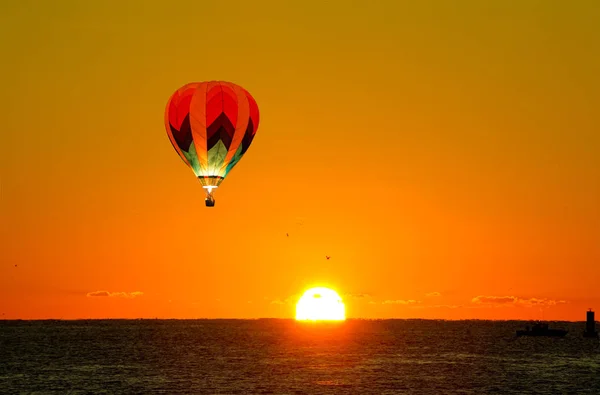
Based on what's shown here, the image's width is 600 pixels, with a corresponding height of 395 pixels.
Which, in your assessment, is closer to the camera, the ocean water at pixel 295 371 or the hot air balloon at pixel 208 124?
the hot air balloon at pixel 208 124

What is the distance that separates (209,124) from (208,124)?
0.08 m

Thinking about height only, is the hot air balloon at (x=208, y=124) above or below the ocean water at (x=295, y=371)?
above

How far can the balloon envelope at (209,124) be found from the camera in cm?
7712

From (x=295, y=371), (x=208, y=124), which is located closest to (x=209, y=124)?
(x=208, y=124)

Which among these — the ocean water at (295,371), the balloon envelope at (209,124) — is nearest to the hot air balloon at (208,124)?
the balloon envelope at (209,124)

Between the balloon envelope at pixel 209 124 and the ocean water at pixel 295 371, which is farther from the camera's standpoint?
the ocean water at pixel 295 371

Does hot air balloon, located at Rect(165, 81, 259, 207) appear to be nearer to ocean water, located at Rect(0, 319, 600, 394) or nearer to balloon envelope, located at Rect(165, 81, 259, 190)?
balloon envelope, located at Rect(165, 81, 259, 190)

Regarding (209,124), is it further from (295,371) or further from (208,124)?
(295,371)

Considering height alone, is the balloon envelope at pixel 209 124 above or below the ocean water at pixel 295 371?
above

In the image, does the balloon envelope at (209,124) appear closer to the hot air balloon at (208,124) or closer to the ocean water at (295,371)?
the hot air balloon at (208,124)

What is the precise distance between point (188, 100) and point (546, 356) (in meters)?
92.6

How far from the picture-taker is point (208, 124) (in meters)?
77.1

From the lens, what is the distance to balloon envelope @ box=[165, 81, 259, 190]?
77.1 meters

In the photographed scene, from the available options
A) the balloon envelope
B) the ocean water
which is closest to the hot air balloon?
the balloon envelope
